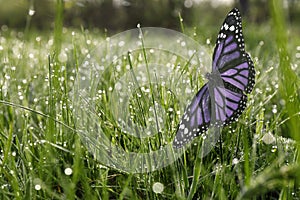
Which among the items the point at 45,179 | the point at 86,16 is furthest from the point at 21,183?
the point at 86,16

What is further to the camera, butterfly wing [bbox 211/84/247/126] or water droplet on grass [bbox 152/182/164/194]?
butterfly wing [bbox 211/84/247/126]

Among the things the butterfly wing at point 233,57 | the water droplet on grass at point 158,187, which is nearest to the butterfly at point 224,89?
the butterfly wing at point 233,57

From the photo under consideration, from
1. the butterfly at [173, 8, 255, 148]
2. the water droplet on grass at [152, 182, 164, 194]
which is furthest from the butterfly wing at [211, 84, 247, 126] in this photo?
the water droplet on grass at [152, 182, 164, 194]

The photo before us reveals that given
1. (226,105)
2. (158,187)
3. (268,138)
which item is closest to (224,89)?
(226,105)

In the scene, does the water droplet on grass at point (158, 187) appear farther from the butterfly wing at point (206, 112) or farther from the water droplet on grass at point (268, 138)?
the water droplet on grass at point (268, 138)

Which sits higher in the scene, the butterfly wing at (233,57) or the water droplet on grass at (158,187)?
the butterfly wing at (233,57)

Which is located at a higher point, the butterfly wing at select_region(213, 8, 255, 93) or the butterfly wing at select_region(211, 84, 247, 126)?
the butterfly wing at select_region(213, 8, 255, 93)

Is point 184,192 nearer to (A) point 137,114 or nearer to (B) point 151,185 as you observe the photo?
(B) point 151,185

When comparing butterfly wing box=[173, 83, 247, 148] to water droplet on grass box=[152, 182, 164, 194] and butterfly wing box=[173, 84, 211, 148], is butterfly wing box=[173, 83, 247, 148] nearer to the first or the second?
butterfly wing box=[173, 84, 211, 148]

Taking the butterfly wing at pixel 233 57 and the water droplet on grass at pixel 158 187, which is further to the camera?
the butterfly wing at pixel 233 57
